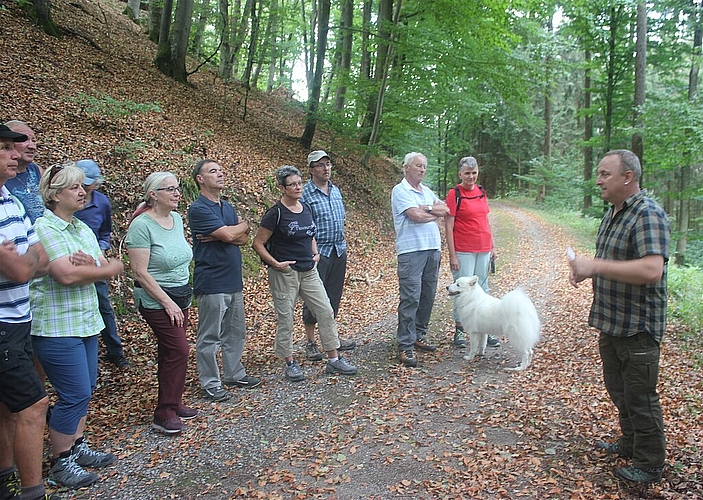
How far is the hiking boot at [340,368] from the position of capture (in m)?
5.27

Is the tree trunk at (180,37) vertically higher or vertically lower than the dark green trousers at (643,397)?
higher

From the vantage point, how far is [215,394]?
15.1 feet

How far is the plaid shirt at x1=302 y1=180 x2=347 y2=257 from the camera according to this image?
562 cm

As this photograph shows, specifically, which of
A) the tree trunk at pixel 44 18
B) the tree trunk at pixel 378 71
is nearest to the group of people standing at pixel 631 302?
the tree trunk at pixel 378 71

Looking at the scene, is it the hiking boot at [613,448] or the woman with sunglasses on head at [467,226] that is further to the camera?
the woman with sunglasses on head at [467,226]

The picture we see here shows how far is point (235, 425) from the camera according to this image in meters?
4.17

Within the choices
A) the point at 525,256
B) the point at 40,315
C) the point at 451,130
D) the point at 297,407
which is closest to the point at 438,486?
the point at 297,407

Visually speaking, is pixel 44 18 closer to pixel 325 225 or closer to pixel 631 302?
pixel 325 225

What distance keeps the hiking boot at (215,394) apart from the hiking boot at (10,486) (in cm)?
175

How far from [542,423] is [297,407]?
2228 mm

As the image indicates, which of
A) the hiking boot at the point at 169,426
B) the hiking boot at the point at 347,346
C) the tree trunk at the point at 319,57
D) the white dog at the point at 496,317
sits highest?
the tree trunk at the point at 319,57

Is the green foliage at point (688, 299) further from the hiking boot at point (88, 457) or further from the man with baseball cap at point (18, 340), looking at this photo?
the man with baseball cap at point (18, 340)

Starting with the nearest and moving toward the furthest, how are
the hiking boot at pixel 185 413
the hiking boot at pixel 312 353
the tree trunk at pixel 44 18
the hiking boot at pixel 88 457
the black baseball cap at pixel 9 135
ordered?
the black baseball cap at pixel 9 135
the hiking boot at pixel 88 457
the hiking boot at pixel 185 413
the hiking boot at pixel 312 353
the tree trunk at pixel 44 18

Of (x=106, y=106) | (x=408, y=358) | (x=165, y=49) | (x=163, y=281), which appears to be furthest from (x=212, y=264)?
(x=165, y=49)
